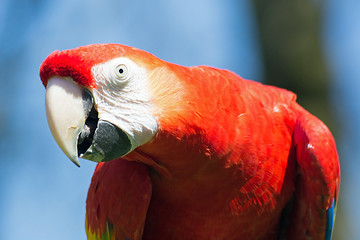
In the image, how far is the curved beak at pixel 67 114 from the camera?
7.80 feet

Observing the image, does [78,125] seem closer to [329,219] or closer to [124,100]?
[124,100]

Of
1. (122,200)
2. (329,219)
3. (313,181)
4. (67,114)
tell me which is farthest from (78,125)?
(329,219)

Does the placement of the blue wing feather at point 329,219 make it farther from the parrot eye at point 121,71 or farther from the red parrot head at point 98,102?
the parrot eye at point 121,71

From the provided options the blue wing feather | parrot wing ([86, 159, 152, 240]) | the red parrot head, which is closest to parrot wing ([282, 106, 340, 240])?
the blue wing feather

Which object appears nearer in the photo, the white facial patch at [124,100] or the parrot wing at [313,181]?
the white facial patch at [124,100]

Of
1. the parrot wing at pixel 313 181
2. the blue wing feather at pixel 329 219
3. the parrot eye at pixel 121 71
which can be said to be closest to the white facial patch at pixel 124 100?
the parrot eye at pixel 121 71

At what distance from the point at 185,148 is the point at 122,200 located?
2.29 feet

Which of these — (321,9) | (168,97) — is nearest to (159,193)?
(168,97)

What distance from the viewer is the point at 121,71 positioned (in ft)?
8.04

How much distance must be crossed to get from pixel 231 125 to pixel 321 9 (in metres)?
3.62

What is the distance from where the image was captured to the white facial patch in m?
2.43

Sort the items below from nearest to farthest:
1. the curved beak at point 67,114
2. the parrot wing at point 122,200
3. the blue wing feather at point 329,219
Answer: the curved beak at point 67,114, the parrot wing at point 122,200, the blue wing feather at point 329,219

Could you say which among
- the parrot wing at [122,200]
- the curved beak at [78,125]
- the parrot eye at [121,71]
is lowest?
the parrot wing at [122,200]

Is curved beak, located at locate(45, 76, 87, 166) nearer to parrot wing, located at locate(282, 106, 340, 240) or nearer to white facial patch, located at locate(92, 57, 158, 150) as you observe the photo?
white facial patch, located at locate(92, 57, 158, 150)
